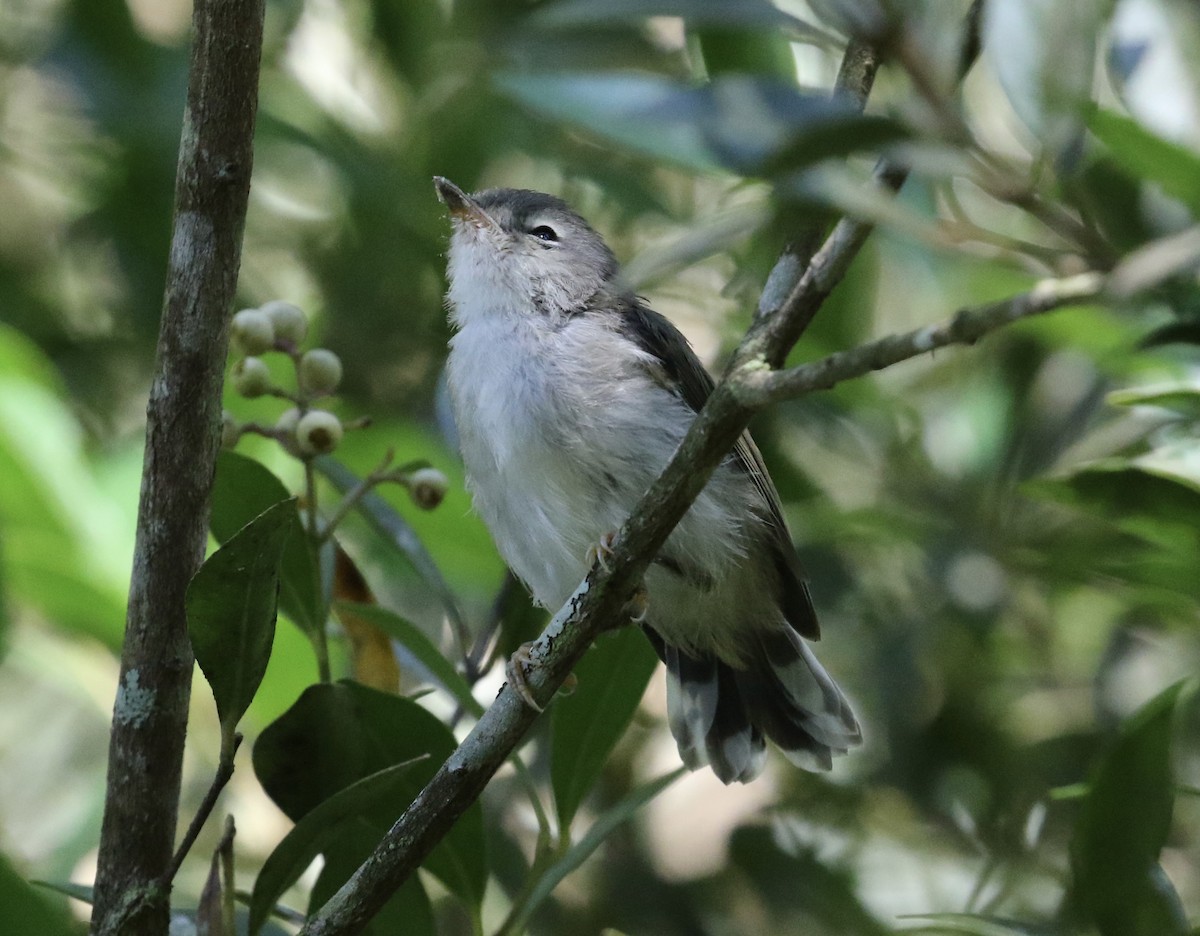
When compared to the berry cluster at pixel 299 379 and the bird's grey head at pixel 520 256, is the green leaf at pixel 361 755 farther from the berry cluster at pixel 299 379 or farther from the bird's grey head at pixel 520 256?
the bird's grey head at pixel 520 256

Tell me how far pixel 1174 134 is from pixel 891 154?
3.70ft

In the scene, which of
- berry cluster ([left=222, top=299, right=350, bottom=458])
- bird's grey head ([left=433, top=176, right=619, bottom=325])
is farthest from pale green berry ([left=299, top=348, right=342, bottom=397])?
bird's grey head ([left=433, top=176, right=619, bottom=325])

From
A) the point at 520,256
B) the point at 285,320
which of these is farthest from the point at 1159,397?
the point at 520,256

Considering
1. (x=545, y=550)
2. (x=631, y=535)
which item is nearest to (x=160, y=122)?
(x=545, y=550)

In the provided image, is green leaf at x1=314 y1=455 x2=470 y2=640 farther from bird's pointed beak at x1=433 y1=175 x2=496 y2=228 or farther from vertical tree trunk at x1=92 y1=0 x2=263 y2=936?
bird's pointed beak at x1=433 y1=175 x2=496 y2=228

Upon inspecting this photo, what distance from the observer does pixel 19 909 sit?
1737 mm

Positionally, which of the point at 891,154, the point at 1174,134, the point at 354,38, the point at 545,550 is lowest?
the point at 545,550

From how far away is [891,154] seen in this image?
137 centimetres

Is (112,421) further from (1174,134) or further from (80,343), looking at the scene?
(1174,134)

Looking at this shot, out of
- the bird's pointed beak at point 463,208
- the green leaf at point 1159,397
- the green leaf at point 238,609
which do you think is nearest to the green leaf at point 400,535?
the green leaf at point 238,609

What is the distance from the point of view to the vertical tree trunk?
204 centimetres

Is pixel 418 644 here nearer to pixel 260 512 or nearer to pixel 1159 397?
pixel 260 512

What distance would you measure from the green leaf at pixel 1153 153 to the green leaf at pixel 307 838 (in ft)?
4.47

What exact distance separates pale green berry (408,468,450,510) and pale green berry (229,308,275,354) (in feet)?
1.23
